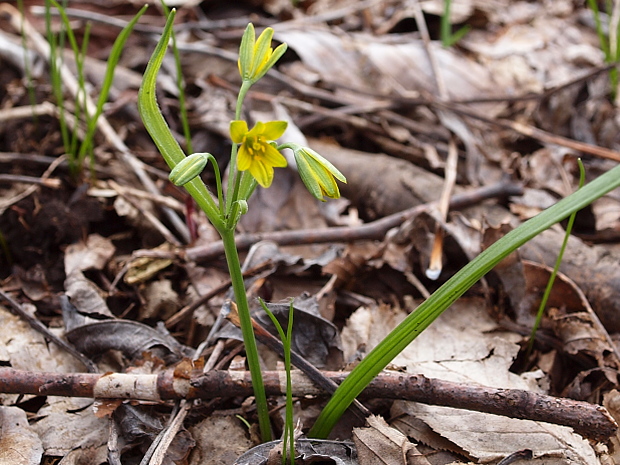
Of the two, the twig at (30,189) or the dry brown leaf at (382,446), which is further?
the twig at (30,189)

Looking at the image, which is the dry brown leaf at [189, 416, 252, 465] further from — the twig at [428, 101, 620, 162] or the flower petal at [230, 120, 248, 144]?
the twig at [428, 101, 620, 162]

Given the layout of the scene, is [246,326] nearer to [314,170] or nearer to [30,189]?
[314,170]

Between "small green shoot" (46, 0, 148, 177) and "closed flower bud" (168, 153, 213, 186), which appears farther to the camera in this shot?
"small green shoot" (46, 0, 148, 177)

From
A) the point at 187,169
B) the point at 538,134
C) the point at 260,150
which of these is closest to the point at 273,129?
the point at 260,150

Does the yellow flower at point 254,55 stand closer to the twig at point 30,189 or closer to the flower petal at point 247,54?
the flower petal at point 247,54

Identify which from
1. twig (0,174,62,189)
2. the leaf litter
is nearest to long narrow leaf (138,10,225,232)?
the leaf litter

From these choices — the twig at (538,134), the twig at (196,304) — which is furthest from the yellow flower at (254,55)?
the twig at (538,134)
